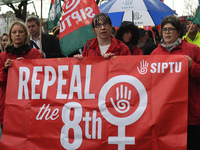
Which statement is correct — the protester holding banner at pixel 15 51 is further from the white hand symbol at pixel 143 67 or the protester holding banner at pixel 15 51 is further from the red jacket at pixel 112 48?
the white hand symbol at pixel 143 67

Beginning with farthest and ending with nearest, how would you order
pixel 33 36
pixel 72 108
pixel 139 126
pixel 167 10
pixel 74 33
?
pixel 167 10, pixel 33 36, pixel 74 33, pixel 72 108, pixel 139 126

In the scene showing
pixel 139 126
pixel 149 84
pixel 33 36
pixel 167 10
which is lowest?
pixel 139 126

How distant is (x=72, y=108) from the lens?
4305 mm

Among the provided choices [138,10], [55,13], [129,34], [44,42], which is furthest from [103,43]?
[138,10]

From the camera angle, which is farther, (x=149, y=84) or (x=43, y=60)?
(x=43, y=60)

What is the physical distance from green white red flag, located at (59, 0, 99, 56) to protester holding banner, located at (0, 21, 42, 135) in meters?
0.61

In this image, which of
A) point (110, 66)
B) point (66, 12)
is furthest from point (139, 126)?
point (66, 12)

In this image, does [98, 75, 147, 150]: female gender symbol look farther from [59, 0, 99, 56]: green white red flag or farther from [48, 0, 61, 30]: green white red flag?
[48, 0, 61, 30]: green white red flag

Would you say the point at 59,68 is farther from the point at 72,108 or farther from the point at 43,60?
the point at 72,108

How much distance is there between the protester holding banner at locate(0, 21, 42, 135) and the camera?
15.3 feet

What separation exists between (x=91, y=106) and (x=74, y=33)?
1.36m

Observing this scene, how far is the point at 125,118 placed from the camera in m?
4.09

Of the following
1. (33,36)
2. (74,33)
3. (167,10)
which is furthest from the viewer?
(167,10)

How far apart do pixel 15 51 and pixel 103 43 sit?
3.59 ft
